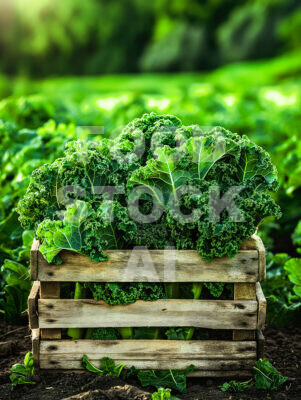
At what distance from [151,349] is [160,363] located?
0.32 feet

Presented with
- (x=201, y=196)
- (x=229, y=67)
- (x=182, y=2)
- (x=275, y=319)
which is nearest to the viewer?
(x=201, y=196)

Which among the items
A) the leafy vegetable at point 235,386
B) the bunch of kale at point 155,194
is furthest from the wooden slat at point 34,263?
the leafy vegetable at point 235,386

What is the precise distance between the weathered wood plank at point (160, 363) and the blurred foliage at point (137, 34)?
12.6 meters

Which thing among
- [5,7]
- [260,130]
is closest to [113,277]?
[260,130]

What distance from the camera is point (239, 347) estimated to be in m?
3.11

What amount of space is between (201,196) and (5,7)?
49.5ft

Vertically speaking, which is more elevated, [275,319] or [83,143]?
[83,143]

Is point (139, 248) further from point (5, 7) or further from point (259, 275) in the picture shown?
point (5, 7)

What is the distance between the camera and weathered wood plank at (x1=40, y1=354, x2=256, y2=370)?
310 cm

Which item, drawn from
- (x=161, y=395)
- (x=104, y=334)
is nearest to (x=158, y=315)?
(x=104, y=334)

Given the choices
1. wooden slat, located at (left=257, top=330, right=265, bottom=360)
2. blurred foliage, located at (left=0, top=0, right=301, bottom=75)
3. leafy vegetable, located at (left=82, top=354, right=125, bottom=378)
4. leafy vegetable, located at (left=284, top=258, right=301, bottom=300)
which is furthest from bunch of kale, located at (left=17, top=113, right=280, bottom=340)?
blurred foliage, located at (left=0, top=0, right=301, bottom=75)

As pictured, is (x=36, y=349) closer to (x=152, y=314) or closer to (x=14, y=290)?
(x=152, y=314)

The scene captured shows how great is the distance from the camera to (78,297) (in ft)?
10.2

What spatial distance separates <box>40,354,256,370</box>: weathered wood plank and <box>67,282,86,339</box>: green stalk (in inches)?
4.8
